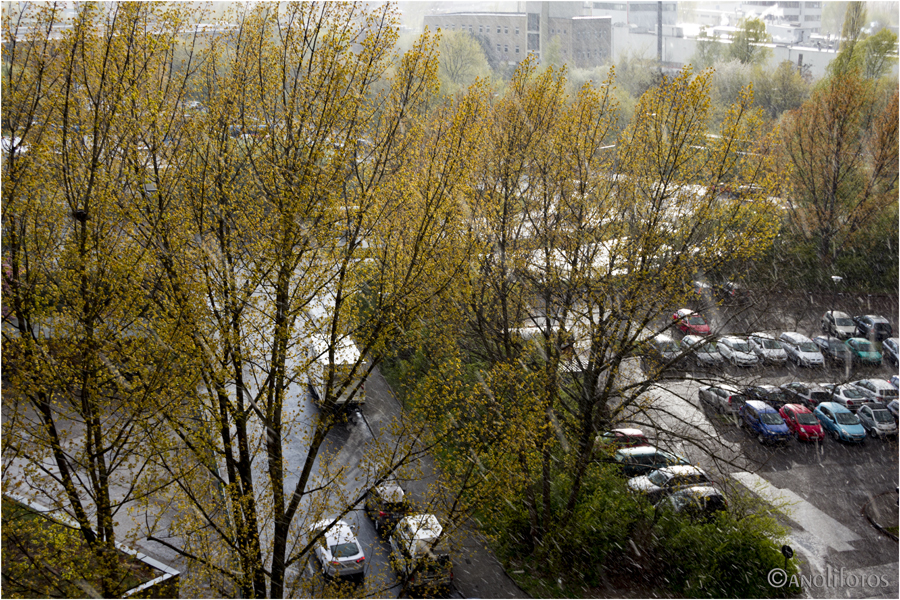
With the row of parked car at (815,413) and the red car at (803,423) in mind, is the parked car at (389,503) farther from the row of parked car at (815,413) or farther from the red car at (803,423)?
the red car at (803,423)

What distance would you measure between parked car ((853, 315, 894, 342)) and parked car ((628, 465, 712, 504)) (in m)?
13.1

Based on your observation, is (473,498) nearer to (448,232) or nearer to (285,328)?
(285,328)

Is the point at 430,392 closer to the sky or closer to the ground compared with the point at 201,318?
closer to the ground

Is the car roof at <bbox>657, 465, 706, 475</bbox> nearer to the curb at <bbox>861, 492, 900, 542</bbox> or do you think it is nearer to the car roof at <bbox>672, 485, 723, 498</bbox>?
the car roof at <bbox>672, 485, 723, 498</bbox>

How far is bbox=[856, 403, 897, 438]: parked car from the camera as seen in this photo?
16578 mm

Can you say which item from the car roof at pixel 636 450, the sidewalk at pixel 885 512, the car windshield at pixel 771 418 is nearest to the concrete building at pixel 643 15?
the car windshield at pixel 771 418

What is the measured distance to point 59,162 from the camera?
6.95 metres

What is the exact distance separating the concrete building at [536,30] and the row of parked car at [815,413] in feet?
182

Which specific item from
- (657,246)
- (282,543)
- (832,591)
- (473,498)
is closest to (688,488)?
(832,591)

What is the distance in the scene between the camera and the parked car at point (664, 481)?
12398 millimetres

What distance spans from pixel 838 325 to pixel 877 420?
270 inches

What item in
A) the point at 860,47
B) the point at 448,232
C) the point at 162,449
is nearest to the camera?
the point at 162,449

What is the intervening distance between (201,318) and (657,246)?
24.0ft

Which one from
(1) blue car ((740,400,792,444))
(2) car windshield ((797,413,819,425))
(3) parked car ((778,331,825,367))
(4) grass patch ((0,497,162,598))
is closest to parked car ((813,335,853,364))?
(3) parked car ((778,331,825,367))
